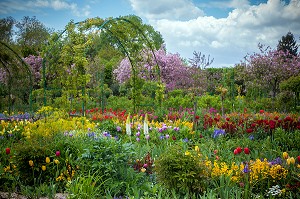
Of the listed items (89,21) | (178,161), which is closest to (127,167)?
(178,161)

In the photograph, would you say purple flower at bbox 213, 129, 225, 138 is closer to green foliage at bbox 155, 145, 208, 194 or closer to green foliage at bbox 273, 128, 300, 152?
green foliage at bbox 273, 128, 300, 152

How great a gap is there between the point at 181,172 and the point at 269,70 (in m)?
11.3

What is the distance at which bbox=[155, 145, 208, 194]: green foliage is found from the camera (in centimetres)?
333

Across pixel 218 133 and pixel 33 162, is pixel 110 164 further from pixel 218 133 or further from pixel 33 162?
pixel 218 133

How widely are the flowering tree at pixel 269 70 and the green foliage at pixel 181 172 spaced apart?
10.8 metres

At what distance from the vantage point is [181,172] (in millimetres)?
3332

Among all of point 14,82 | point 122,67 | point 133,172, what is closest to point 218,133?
point 133,172

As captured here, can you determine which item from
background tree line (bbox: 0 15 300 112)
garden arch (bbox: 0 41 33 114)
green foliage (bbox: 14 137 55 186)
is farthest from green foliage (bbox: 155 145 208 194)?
garden arch (bbox: 0 41 33 114)

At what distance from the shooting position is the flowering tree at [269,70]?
13008 mm

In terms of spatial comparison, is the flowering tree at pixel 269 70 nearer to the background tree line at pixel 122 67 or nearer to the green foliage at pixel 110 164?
the background tree line at pixel 122 67

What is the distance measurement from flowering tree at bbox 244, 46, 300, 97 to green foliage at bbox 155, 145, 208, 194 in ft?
35.4

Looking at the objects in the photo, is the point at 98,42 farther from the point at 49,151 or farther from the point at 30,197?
the point at 30,197

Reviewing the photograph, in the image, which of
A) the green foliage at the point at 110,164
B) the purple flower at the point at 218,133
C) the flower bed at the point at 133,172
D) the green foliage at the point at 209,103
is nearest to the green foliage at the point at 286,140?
the flower bed at the point at 133,172

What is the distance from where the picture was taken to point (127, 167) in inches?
161
